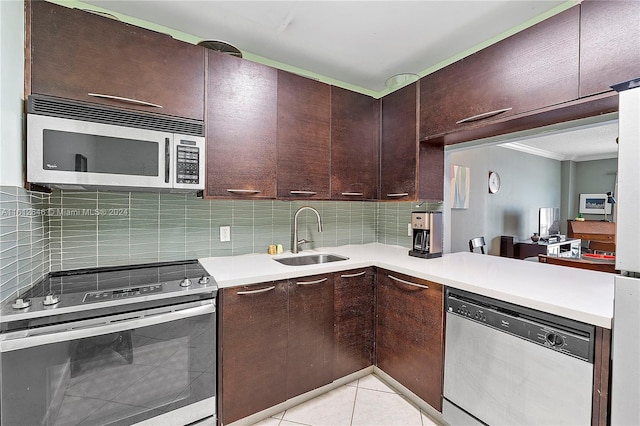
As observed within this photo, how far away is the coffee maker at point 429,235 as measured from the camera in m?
2.06

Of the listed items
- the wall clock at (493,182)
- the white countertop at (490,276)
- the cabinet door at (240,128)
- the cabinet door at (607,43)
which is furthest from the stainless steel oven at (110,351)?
the wall clock at (493,182)

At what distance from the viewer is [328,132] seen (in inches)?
84.9

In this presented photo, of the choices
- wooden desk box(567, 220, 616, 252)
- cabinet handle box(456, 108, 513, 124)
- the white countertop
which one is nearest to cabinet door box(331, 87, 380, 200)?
the white countertop

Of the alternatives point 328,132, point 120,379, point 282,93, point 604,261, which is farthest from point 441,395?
point 282,93

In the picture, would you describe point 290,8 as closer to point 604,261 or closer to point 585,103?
point 585,103

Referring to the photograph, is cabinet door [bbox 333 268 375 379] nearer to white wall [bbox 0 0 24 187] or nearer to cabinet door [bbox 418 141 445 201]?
cabinet door [bbox 418 141 445 201]

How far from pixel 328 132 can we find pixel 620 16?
154 cm

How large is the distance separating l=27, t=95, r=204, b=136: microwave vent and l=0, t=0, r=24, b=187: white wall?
0.25ft

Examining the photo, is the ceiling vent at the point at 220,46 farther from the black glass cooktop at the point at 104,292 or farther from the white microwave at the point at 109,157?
the black glass cooktop at the point at 104,292

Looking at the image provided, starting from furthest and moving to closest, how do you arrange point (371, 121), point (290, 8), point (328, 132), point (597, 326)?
point (371, 121) → point (328, 132) → point (290, 8) → point (597, 326)

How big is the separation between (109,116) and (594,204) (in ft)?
8.58

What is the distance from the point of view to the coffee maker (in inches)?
81.1

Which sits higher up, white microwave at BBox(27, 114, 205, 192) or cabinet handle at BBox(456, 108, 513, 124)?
cabinet handle at BBox(456, 108, 513, 124)

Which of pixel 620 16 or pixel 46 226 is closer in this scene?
pixel 620 16
